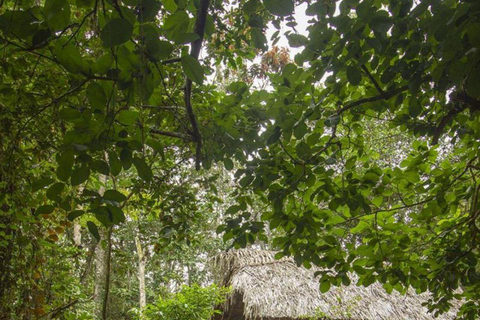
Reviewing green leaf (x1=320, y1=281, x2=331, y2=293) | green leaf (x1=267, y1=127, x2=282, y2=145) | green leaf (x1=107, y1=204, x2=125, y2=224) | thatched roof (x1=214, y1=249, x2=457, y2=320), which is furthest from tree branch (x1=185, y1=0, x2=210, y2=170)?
thatched roof (x1=214, y1=249, x2=457, y2=320)

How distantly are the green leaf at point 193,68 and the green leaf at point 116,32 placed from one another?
14 centimetres

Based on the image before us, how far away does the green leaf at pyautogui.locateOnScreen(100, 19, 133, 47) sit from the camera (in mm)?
591

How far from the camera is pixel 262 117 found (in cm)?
150

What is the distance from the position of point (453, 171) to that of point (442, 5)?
1036 millimetres

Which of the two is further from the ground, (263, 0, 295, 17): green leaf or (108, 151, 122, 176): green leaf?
(263, 0, 295, 17): green leaf

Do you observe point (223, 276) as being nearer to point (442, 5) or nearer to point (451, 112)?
point (451, 112)

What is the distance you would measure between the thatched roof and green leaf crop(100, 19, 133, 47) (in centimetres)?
482

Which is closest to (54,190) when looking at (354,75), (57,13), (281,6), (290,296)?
(57,13)

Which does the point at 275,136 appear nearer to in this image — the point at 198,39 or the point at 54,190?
the point at 198,39

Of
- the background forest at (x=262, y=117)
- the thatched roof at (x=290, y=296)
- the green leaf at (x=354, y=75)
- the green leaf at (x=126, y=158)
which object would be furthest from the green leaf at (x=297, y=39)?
the thatched roof at (x=290, y=296)

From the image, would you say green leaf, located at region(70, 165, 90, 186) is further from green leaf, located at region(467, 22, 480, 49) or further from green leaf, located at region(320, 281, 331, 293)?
green leaf, located at region(320, 281, 331, 293)

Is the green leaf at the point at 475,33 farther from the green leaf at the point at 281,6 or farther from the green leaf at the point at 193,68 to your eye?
the green leaf at the point at 193,68

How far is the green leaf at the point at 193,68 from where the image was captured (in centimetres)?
72

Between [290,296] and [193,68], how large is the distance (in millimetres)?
5028
